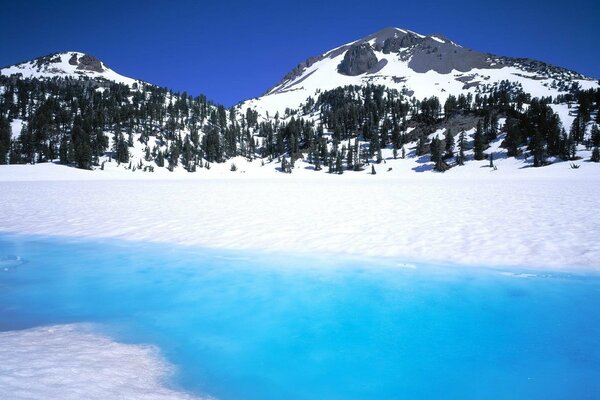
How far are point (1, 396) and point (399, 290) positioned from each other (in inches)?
265

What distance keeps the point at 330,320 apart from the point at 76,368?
389 cm

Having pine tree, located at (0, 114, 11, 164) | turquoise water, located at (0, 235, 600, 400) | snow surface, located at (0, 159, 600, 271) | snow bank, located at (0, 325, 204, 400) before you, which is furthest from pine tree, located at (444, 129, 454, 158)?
pine tree, located at (0, 114, 11, 164)

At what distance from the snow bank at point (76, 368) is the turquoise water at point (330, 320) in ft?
1.06

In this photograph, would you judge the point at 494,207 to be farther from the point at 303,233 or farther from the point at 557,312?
the point at 557,312

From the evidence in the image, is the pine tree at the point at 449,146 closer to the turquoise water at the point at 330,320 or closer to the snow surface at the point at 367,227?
the snow surface at the point at 367,227

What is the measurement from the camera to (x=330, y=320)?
20.7 feet

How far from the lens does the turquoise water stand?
439cm

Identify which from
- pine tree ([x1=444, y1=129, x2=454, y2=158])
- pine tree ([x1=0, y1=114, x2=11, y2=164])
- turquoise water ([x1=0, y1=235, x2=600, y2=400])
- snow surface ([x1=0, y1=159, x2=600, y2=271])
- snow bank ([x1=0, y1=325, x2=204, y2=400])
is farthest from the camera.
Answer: pine tree ([x1=444, y1=129, x2=454, y2=158])

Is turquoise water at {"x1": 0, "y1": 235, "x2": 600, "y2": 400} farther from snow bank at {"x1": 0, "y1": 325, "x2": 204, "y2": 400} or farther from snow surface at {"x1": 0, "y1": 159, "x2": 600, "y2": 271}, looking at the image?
snow surface at {"x1": 0, "y1": 159, "x2": 600, "y2": 271}

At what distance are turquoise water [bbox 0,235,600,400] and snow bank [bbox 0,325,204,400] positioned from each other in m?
0.32

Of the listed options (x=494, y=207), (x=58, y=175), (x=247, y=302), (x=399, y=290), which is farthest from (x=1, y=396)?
(x=58, y=175)

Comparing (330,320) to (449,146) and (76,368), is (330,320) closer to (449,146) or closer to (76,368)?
(76,368)

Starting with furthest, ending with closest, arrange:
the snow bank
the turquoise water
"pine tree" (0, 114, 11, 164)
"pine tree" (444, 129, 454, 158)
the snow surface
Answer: "pine tree" (444, 129, 454, 158) → "pine tree" (0, 114, 11, 164) → the snow surface → the turquoise water → the snow bank

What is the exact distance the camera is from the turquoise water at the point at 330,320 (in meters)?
4.39
